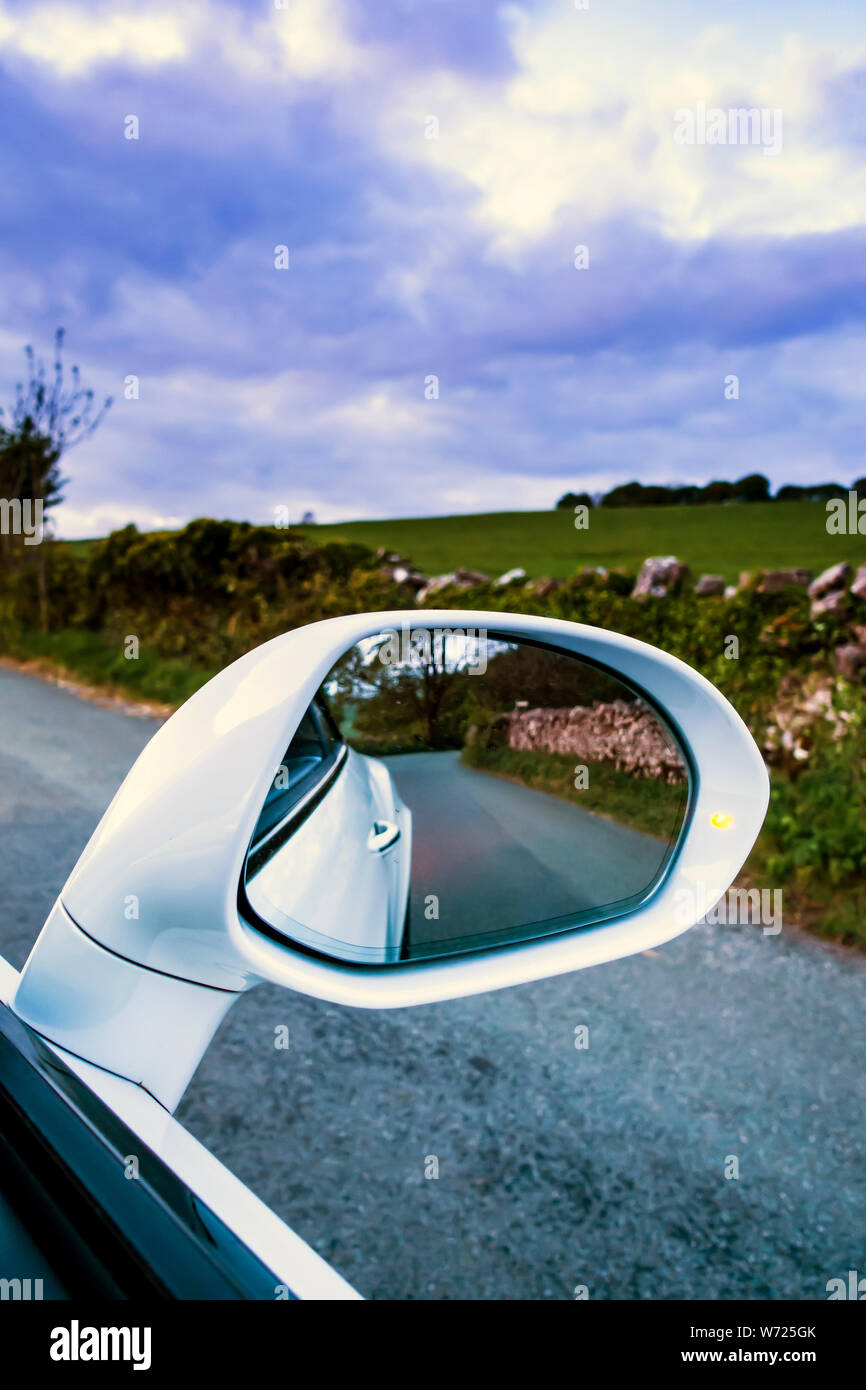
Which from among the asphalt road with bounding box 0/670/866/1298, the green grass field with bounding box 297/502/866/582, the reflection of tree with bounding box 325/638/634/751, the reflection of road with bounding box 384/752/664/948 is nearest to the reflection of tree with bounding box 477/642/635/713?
the reflection of tree with bounding box 325/638/634/751

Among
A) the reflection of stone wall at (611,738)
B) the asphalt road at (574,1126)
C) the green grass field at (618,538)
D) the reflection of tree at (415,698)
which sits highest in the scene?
the green grass field at (618,538)

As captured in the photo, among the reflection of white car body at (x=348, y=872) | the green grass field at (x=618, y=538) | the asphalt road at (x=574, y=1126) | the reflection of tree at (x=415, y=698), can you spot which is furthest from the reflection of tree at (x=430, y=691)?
the green grass field at (x=618, y=538)

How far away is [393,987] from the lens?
116 centimetres

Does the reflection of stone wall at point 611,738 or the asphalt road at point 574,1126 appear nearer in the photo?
the reflection of stone wall at point 611,738

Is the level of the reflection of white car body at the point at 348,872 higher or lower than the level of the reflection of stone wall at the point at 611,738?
lower

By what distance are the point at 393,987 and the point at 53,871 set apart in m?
4.46

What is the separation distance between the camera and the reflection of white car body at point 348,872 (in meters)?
1.16

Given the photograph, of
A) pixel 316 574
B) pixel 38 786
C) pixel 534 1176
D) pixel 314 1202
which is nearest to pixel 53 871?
pixel 38 786

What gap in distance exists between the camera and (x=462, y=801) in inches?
54.9

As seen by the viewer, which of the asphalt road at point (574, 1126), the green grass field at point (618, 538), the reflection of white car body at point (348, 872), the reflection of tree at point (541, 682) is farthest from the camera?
the green grass field at point (618, 538)

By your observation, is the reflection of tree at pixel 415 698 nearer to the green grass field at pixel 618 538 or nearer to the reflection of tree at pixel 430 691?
the reflection of tree at pixel 430 691

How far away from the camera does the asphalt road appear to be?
2.46 meters

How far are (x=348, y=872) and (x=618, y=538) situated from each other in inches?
1277
